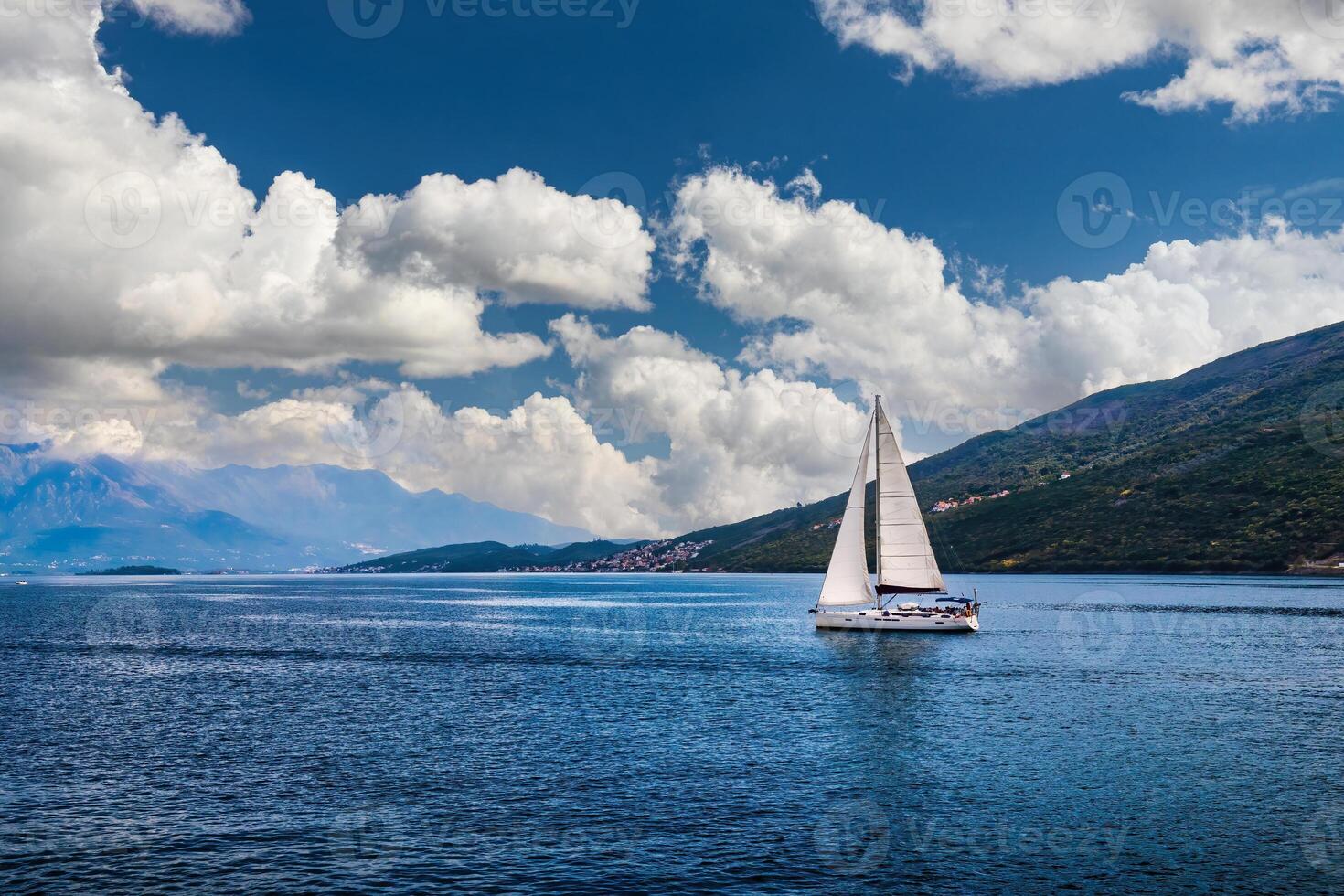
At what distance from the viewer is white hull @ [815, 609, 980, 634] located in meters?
120

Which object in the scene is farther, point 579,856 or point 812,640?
point 812,640

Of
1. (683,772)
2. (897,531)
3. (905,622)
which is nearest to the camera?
(683,772)

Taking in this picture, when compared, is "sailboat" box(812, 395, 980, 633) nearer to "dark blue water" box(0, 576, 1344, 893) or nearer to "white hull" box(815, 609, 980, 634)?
"white hull" box(815, 609, 980, 634)

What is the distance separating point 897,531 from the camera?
388 ft

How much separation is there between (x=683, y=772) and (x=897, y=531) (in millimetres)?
74283

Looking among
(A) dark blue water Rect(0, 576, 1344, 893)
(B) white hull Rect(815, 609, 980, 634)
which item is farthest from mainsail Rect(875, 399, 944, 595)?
(A) dark blue water Rect(0, 576, 1344, 893)

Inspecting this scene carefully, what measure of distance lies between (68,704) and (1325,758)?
82857 millimetres

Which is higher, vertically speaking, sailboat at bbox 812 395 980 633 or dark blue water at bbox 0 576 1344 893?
sailboat at bbox 812 395 980 633

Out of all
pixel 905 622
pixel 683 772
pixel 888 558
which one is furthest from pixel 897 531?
pixel 683 772

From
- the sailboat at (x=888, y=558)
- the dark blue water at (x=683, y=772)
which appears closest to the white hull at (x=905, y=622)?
the sailboat at (x=888, y=558)

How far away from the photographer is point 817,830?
129 feet

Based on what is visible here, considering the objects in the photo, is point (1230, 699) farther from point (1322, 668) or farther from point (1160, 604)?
point (1160, 604)

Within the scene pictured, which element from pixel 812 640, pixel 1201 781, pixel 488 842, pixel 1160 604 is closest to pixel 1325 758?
pixel 1201 781

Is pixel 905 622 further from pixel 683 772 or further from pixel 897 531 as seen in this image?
pixel 683 772
